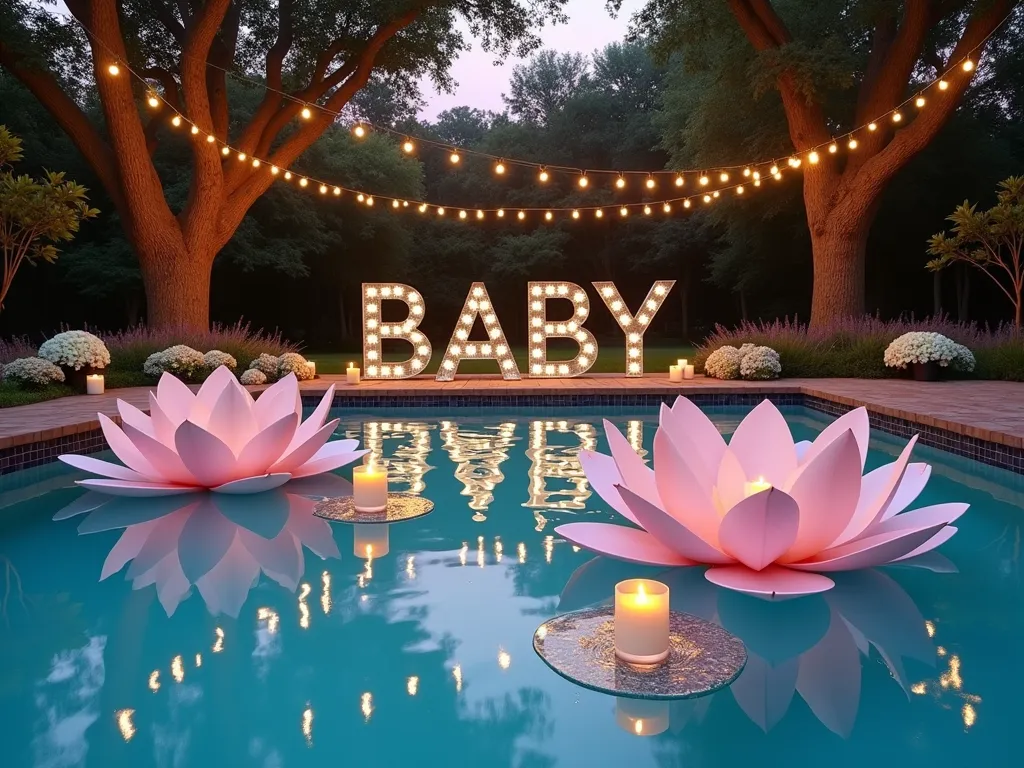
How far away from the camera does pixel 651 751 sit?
1.91 meters

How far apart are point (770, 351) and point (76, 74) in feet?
46.5

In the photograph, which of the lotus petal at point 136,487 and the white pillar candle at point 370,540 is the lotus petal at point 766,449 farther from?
the lotus petal at point 136,487

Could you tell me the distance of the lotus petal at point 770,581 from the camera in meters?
2.75

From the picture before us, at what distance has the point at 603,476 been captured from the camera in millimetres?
3670

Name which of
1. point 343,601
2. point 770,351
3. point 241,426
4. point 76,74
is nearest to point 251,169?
point 76,74

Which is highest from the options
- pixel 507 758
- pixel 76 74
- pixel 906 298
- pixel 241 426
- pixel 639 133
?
pixel 639 133

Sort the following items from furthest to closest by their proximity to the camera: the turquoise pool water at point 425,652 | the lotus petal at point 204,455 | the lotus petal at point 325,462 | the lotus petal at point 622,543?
the lotus petal at point 325,462
the lotus petal at point 204,455
the lotus petal at point 622,543
the turquoise pool water at point 425,652

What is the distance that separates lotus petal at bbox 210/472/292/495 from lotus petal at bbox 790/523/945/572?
2.88m

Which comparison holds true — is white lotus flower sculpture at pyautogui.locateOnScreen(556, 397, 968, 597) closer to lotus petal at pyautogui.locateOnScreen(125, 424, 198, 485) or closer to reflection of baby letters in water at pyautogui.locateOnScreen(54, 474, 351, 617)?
reflection of baby letters in water at pyautogui.locateOnScreen(54, 474, 351, 617)

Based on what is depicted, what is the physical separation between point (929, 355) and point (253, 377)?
949 cm

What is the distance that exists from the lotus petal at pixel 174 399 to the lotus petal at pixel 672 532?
277 cm

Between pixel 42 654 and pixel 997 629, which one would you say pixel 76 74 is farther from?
pixel 997 629

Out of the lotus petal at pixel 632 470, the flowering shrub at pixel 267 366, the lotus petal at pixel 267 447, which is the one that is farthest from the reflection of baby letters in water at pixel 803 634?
the flowering shrub at pixel 267 366

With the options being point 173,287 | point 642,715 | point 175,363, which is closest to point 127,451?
point 642,715
